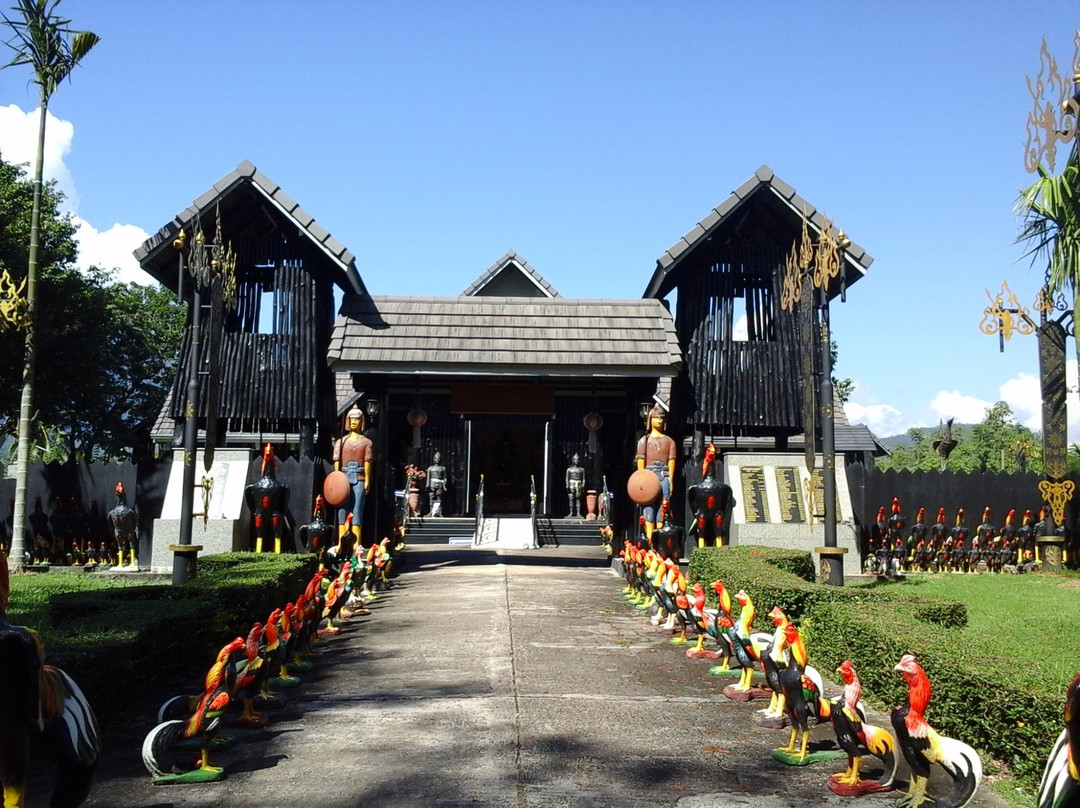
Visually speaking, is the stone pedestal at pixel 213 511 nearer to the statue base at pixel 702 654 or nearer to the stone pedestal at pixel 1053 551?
the statue base at pixel 702 654

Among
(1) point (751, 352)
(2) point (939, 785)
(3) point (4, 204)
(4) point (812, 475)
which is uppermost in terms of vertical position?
(3) point (4, 204)

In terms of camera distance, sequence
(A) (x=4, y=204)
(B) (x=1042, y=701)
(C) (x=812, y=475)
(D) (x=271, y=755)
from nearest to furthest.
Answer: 1. (B) (x=1042, y=701)
2. (D) (x=271, y=755)
3. (C) (x=812, y=475)
4. (A) (x=4, y=204)

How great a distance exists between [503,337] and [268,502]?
4.82 meters

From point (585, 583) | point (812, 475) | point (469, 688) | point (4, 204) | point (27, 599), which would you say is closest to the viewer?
point (469, 688)

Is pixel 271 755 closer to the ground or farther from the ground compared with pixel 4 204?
closer to the ground

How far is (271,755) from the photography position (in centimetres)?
639

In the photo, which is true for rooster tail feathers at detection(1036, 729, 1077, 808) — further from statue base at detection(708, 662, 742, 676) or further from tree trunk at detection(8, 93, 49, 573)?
tree trunk at detection(8, 93, 49, 573)

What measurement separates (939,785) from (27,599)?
10.2 metres

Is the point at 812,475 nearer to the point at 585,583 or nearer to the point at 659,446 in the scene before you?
the point at 659,446

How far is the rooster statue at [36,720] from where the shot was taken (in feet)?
14.3

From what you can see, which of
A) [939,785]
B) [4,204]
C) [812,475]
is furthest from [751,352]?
[4,204]

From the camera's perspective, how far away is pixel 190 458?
13.3m

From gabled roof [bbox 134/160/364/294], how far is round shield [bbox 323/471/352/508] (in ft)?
13.2

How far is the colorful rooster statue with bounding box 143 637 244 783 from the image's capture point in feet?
18.9
